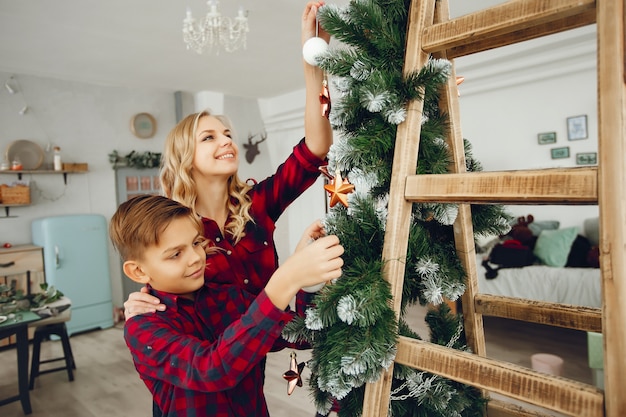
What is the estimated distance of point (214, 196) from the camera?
53.1 inches

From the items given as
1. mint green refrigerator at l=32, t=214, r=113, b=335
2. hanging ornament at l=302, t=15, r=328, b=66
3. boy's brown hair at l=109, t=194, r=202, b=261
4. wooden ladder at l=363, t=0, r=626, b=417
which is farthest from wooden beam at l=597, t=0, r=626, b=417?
mint green refrigerator at l=32, t=214, r=113, b=335

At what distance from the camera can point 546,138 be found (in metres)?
4.88

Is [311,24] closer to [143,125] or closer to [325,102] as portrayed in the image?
[325,102]

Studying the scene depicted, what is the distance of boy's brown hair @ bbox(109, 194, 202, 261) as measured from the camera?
953 mm

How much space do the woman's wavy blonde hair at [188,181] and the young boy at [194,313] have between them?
0.22 metres

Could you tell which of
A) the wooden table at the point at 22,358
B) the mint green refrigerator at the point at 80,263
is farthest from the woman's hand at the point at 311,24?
the mint green refrigerator at the point at 80,263

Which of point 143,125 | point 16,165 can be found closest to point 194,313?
point 16,165

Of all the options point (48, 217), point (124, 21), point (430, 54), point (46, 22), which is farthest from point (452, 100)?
point (48, 217)

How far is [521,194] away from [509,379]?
0.27m

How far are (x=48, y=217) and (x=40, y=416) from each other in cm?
263

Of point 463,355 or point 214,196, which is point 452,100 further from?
point 214,196

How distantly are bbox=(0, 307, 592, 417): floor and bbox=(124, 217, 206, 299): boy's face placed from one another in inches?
89.3

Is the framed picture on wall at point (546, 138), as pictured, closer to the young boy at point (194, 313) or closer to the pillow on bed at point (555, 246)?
the pillow on bed at point (555, 246)

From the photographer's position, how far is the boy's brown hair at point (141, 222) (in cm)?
95
